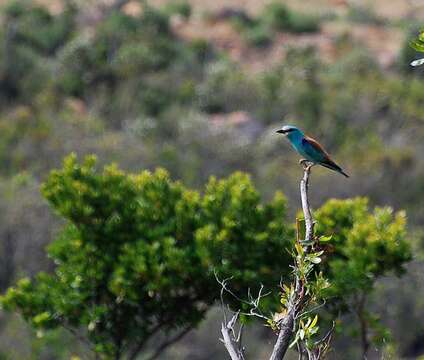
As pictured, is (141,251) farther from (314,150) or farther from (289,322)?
(289,322)

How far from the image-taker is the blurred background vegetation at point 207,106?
29.8 m

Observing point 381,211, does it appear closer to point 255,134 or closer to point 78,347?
point 78,347

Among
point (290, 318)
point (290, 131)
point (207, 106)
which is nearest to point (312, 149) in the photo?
point (290, 131)

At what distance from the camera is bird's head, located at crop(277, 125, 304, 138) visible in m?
7.98

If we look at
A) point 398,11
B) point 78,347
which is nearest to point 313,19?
point 398,11

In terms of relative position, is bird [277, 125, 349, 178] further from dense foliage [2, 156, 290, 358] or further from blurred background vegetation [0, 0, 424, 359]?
blurred background vegetation [0, 0, 424, 359]

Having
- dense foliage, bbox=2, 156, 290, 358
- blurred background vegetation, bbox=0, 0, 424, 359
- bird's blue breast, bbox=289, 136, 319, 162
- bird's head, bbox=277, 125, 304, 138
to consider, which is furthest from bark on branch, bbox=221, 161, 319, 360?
blurred background vegetation, bbox=0, 0, 424, 359

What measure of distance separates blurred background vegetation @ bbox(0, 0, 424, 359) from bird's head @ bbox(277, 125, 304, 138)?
44.4 ft

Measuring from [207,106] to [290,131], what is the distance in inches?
1773

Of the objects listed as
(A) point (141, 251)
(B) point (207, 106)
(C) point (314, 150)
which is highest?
(C) point (314, 150)

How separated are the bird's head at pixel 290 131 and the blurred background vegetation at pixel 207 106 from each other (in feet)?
44.4

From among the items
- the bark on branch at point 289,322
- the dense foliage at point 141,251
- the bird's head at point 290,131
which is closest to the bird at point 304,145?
the bird's head at point 290,131

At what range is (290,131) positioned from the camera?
26.4 feet

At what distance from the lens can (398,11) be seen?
7844cm
